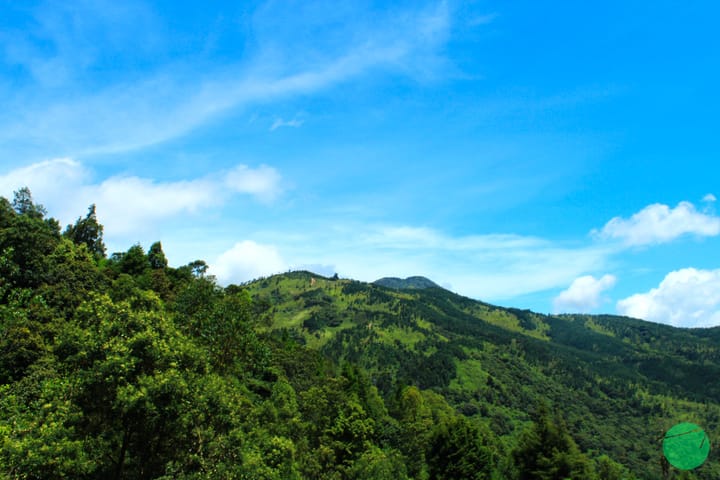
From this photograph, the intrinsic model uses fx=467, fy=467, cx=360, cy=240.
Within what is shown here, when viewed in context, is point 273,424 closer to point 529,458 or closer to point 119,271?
point 529,458

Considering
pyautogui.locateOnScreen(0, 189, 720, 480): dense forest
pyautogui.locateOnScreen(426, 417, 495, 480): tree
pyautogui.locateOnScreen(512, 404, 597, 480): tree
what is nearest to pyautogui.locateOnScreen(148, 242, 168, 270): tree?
pyautogui.locateOnScreen(0, 189, 720, 480): dense forest

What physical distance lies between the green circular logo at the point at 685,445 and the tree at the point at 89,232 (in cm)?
10627

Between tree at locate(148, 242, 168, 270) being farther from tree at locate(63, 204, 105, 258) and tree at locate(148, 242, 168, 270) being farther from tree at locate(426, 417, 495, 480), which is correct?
tree at locate(426, 417, 495, 480)

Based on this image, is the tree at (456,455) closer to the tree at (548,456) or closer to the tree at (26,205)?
the tree at (548,456)

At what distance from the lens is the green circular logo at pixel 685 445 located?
22.2 ft

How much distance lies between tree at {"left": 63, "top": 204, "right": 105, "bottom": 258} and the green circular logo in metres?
106

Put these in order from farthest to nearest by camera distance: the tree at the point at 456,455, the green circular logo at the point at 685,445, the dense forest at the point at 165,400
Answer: the tree at the point at 456,455
the dense forest at the point at 165,400
the green circular logo at the point at 685,445

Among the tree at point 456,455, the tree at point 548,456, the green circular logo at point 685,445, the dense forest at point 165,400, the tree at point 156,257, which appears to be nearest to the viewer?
the green circular logo at point 685,445

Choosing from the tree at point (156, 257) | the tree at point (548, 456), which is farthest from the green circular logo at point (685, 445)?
the tree at point (156, 257)

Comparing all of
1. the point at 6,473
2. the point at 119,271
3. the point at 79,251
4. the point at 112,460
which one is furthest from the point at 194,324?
the point at 119,271

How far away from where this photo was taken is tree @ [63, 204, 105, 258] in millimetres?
97438

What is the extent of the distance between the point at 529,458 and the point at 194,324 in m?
40.8

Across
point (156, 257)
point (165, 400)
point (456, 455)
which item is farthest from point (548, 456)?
point (156, 257)

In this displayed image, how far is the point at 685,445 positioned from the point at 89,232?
4380 inches
